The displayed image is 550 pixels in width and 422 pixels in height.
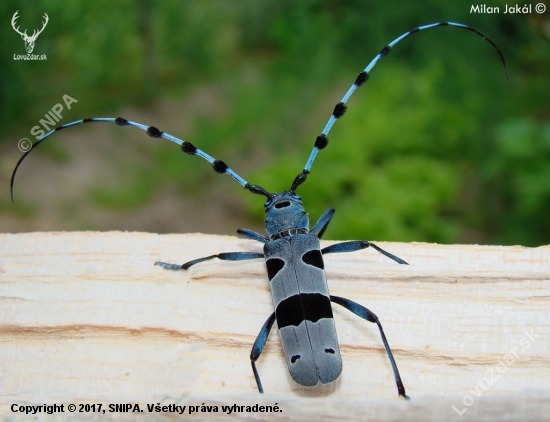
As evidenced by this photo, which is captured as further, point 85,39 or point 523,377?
point 85,39

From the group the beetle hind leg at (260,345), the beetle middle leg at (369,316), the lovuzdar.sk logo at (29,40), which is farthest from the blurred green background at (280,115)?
the beetle hind leg at (260,345)

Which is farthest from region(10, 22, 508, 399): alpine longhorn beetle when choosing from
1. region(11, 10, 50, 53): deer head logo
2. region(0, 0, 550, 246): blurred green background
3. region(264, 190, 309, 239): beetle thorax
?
region(11, 10, 50, 53): deer head logo

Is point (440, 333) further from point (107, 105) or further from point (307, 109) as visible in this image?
point (107, 105)

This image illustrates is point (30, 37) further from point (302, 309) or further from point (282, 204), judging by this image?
point (302, 309)

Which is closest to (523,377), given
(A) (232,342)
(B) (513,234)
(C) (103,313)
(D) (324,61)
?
(A) (232,342)

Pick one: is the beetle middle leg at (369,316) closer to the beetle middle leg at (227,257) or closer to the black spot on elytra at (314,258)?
the black spot on elytra at (314,258)
